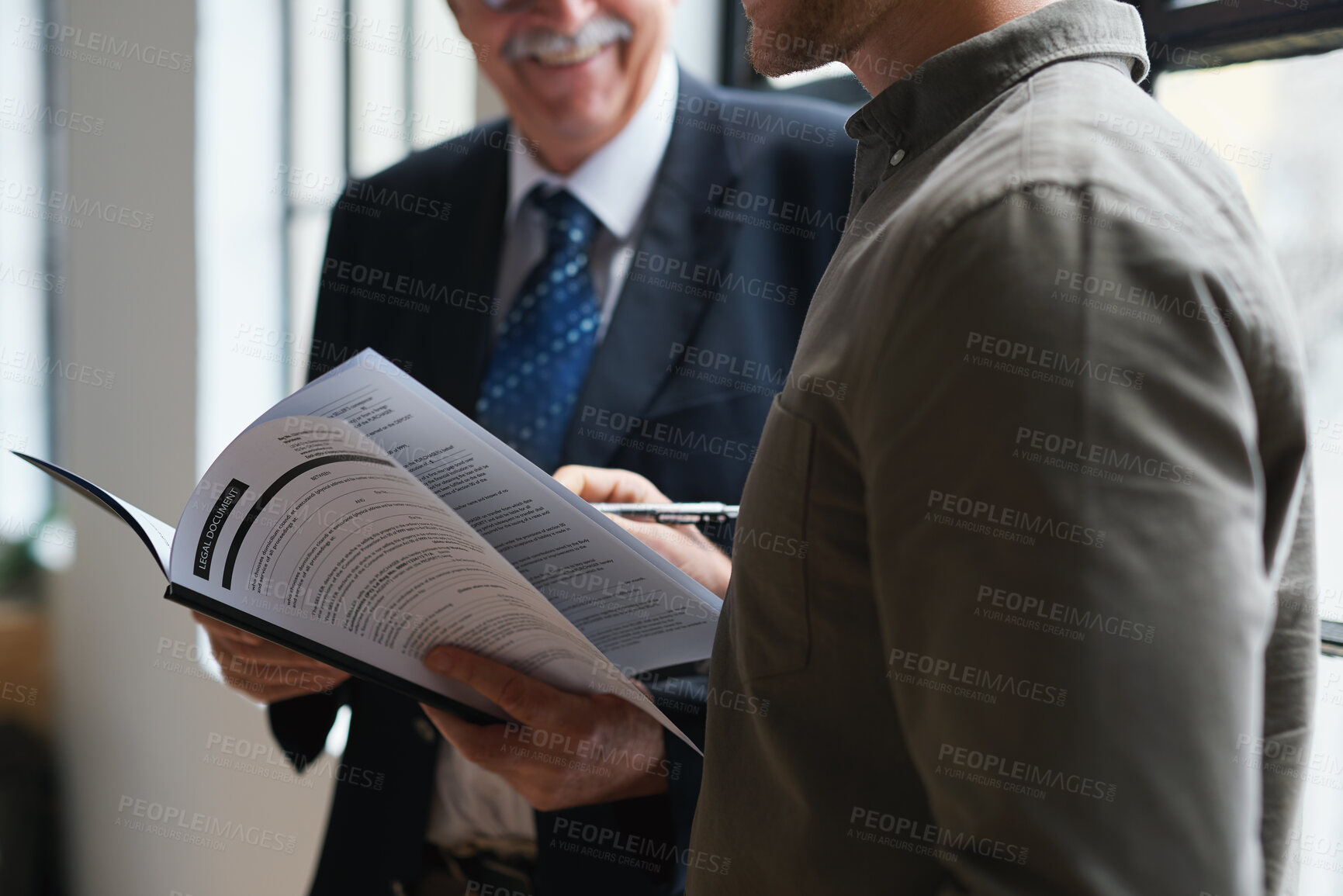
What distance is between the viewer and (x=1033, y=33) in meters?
0.47

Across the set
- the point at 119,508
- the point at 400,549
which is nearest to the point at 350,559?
the point at 400,549

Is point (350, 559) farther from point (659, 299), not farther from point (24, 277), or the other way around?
point (24, 277)

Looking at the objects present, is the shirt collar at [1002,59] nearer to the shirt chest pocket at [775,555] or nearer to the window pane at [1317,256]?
the shirt chest pocket at [775,555]

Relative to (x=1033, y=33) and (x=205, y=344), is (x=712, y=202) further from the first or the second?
(x=205, y=344)

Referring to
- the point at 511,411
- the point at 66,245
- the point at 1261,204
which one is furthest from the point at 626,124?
the point at 66,245

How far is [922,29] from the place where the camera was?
1.77 ft

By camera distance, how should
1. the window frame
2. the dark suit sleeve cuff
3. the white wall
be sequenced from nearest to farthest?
the window frame, the dark suit sleeve cuff, the white wall

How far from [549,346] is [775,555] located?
2.45ft

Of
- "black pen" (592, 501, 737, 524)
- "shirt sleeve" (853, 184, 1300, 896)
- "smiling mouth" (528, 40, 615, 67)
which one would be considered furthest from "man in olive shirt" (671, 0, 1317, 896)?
"smiling mouth" (528, 40, 615, 67)

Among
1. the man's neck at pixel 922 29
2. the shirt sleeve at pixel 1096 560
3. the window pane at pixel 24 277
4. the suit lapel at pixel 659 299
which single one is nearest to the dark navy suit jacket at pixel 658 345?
the suit lapel at pixel 659 299

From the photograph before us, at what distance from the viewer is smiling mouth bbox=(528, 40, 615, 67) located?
1.16m

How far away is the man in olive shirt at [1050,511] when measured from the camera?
0.33m

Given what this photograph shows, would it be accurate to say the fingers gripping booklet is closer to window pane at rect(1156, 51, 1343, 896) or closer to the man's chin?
the man's chin

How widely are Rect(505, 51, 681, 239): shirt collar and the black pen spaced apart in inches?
22.0
